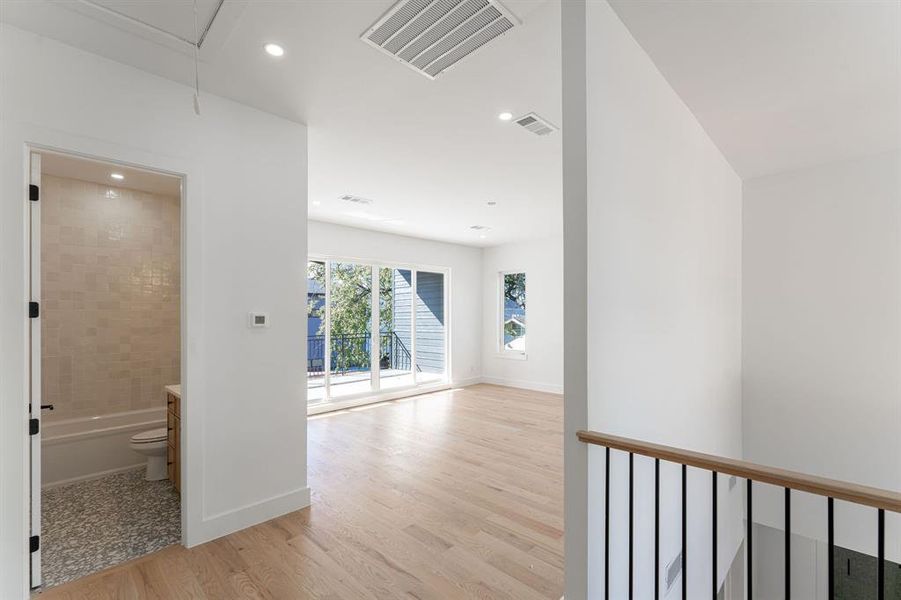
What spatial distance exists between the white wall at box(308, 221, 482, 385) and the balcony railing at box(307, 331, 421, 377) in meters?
1.20

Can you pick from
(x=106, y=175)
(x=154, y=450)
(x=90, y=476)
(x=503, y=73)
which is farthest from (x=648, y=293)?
(x=90, y=476)

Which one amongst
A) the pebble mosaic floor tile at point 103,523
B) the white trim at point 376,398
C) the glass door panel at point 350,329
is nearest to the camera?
the pebble mosaic floor tile at point 103,523

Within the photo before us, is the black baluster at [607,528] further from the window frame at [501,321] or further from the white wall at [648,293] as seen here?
the window frame at [501,321]

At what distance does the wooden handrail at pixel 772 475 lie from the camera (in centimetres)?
120

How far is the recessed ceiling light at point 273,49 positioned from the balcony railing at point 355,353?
13.6ft

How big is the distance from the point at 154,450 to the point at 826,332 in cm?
626

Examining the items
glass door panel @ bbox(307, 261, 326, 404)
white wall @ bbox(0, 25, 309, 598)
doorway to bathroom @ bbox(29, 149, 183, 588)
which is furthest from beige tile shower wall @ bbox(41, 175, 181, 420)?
white wall @ bbox(0, 25, 309, 598)

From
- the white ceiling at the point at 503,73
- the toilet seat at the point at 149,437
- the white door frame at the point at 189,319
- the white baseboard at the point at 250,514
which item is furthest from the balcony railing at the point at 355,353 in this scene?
the white door frame at the point at 189,319

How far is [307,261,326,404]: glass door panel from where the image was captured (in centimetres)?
623

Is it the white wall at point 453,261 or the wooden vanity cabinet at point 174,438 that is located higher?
the white wall at point 453,261

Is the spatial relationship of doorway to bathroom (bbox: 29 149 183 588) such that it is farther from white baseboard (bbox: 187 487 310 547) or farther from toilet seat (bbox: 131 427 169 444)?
white baseboard (bbox: 187 487 310 547)

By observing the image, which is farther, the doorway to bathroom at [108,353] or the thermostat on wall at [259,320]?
the doorway to bathroom at [108,353]

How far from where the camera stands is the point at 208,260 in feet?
8.70

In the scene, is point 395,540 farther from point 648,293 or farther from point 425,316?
point 425,316
